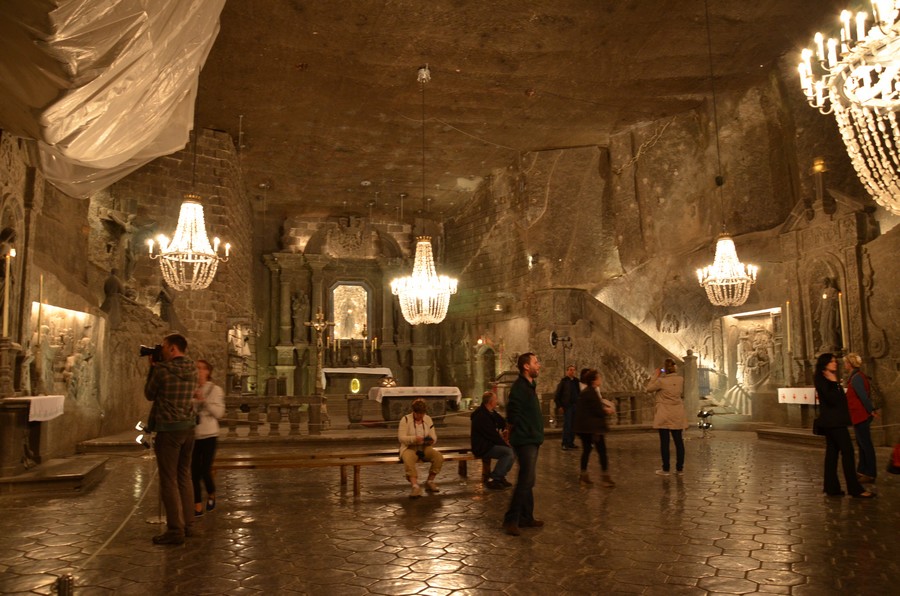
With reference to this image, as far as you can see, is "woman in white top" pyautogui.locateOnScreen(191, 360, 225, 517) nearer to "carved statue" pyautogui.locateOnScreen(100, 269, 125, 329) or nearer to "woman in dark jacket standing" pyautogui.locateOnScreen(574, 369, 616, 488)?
"woman in dark jacket standing" pyautogui.locateOnScreen(574, 369, 616, 488)

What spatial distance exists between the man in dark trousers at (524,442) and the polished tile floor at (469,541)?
128mm

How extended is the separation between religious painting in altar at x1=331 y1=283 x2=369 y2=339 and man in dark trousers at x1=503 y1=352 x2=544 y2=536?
1765 cm

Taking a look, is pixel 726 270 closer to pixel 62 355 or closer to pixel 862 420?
pixel 862 420

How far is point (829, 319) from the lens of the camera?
1166 centimetres

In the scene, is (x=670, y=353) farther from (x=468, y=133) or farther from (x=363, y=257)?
(x=363, y=257)

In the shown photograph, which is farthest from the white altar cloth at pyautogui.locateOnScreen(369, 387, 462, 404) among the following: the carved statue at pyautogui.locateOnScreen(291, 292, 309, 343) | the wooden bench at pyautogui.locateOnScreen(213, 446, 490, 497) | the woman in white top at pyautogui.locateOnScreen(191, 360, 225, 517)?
the carved statue at pyautogui.locateOnScreen(291, 292, 309, 343)

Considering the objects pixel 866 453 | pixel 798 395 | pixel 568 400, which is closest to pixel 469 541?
pixel 866 453

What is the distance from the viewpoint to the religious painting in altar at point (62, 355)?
8.41 metres

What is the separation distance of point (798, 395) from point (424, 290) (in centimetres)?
704

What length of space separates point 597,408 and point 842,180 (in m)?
9.16

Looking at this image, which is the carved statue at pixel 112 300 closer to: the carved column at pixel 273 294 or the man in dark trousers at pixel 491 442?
the man in dark trousers at pixel 491 442

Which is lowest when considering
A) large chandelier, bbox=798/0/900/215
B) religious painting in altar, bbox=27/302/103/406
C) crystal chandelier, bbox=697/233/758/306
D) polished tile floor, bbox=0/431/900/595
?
polished tile floor, bbox=0/431/900/595

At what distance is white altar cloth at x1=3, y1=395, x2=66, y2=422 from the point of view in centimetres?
685

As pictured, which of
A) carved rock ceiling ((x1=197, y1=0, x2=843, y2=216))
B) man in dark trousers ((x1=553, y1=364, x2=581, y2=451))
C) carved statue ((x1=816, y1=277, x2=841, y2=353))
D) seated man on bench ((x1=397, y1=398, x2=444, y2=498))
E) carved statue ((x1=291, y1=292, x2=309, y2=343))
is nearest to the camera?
seated man on bench ((x1=397, y1=398, x2=444, y2=498))
